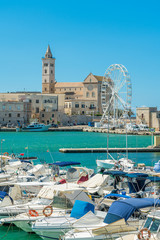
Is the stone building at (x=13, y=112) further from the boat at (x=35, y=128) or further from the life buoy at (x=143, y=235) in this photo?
the life buoy at (x=143, y=235)

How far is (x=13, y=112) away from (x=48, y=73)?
28712mm

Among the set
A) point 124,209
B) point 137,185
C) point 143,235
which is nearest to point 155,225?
point 143,235

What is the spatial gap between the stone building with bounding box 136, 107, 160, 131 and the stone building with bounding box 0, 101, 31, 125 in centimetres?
2746

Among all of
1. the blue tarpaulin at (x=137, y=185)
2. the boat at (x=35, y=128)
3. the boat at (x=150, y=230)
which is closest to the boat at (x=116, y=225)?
the boat at (x=150, y=230)

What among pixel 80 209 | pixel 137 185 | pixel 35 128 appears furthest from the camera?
pixel 35 128

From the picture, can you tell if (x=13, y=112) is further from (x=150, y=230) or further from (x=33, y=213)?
(x=150, y=230)

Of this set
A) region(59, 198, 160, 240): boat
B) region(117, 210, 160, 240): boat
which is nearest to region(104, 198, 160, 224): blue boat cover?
region(59, 198, 160, 240): boat

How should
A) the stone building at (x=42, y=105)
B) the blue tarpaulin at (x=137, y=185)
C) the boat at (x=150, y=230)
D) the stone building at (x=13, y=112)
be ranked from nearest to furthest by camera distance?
the boat at (x=150, y=230), the blue tarpaulin at (x=137, y=185), the stone building at (x=13, y=112), the stone building at (x=42, y=105)

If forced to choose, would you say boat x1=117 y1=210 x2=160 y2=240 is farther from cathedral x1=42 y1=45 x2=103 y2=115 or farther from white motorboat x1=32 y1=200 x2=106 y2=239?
cathedral x1=42 y1=45 x2=103 y2=115

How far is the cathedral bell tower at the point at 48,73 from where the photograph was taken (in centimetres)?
11981

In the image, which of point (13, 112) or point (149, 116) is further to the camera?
point (13, 112)

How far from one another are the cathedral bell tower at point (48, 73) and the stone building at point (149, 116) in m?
33.8

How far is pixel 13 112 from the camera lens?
94938mm

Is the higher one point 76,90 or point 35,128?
point 76,90
